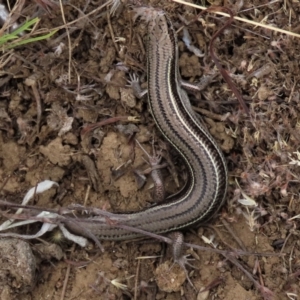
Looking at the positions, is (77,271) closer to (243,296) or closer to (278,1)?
(243,296)

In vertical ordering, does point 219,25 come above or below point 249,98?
above

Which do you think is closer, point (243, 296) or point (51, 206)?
point (243, 296)

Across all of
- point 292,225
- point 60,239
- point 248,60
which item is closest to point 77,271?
point 60,239

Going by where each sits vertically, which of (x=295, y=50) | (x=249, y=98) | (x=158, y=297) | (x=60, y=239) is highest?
(x=295, y=50)
